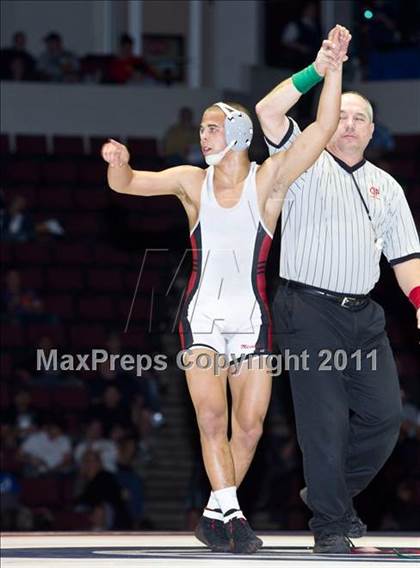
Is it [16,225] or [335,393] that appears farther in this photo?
[16,225]

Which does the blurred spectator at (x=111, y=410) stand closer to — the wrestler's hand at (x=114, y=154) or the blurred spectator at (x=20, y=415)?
the blurred spectator at (x=20, y=415)

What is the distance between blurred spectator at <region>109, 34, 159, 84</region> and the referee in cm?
1050

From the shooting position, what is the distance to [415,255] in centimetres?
595

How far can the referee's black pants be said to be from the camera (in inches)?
222

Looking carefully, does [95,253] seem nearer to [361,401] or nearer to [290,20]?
[290,20]

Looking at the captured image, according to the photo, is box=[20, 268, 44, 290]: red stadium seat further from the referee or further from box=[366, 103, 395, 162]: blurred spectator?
the referee

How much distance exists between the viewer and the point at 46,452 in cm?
1207

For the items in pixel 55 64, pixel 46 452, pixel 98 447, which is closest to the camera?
pixel 98 447

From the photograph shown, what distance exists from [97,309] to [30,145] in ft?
9.16

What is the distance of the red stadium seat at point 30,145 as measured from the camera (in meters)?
15.7

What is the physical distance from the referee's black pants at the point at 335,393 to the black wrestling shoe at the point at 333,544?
0.02 m

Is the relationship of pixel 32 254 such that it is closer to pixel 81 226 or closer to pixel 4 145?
pixel 81 226

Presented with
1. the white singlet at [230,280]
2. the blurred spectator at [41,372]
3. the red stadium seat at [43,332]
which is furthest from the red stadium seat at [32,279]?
the white singlet at [230,280]

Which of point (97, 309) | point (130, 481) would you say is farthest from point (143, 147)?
point (130, 481)
